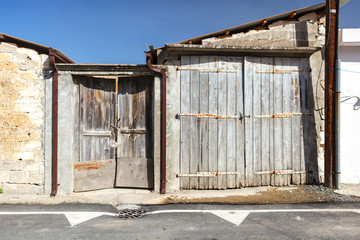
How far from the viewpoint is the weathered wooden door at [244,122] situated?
5.91 m

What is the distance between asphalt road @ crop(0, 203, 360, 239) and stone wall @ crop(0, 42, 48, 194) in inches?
40.6

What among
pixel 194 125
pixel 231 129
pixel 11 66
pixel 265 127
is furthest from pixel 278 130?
pixel 11 66

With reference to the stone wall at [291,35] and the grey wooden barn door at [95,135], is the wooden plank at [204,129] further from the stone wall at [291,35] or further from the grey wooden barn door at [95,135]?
the grey wooden barn door at [95,135]

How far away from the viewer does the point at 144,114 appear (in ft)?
20.0

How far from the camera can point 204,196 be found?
5.43 meters

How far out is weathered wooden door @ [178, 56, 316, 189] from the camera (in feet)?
19.4

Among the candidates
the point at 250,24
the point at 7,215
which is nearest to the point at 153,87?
the point at 250,24

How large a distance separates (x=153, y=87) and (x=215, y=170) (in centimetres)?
236

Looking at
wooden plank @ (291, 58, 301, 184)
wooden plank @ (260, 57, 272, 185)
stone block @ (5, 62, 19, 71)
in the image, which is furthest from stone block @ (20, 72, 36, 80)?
wooden plank @ (291, 58, 301, 184)

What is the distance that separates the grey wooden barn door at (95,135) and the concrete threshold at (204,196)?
32 cm

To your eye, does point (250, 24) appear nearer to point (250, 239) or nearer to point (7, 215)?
point (250, 239)

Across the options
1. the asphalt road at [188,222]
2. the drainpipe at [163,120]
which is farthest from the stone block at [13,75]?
the drainpipe at [163,120]

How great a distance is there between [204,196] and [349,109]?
4.12 m

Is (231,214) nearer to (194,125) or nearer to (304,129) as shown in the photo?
(194,125)
